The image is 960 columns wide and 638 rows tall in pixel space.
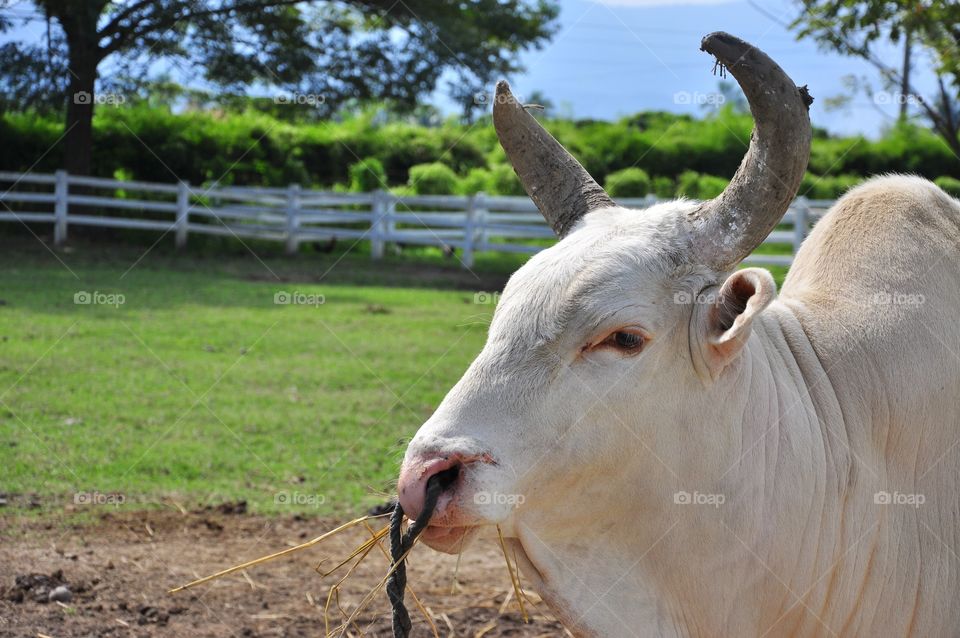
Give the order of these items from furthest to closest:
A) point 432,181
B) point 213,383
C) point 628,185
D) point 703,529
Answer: point 628,185
point 432,181
point 213,383
point 703,529

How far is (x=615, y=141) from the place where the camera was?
34438mm

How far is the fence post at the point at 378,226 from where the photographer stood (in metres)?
22.7

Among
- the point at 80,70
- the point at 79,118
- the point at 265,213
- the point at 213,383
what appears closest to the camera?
the point at 213,383

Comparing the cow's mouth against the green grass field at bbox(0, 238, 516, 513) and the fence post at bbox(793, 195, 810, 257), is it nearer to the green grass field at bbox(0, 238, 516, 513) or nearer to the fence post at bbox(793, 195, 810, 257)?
the green grass field at bbox(0, 238, 516, 513)

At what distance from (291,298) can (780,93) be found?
12.5 meters

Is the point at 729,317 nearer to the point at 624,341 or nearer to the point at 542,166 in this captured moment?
the point at 624,341

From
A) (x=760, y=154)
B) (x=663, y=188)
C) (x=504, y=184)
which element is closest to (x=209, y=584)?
(x=760, y=154)

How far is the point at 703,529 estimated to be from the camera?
320 cm

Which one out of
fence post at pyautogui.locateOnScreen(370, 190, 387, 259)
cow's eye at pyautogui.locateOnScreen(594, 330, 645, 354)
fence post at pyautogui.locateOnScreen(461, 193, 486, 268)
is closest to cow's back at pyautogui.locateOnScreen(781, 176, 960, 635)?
cow's eye at pyautogui.locateOnScreen(594, 330, 645, 354)

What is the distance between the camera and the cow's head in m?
2.89

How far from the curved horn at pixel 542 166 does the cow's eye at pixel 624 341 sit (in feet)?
2.33

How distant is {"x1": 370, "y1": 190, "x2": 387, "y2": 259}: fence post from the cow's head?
19284mm

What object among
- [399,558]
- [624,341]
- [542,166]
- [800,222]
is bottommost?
[399,558]

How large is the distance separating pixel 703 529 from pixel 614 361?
2.02 ft
